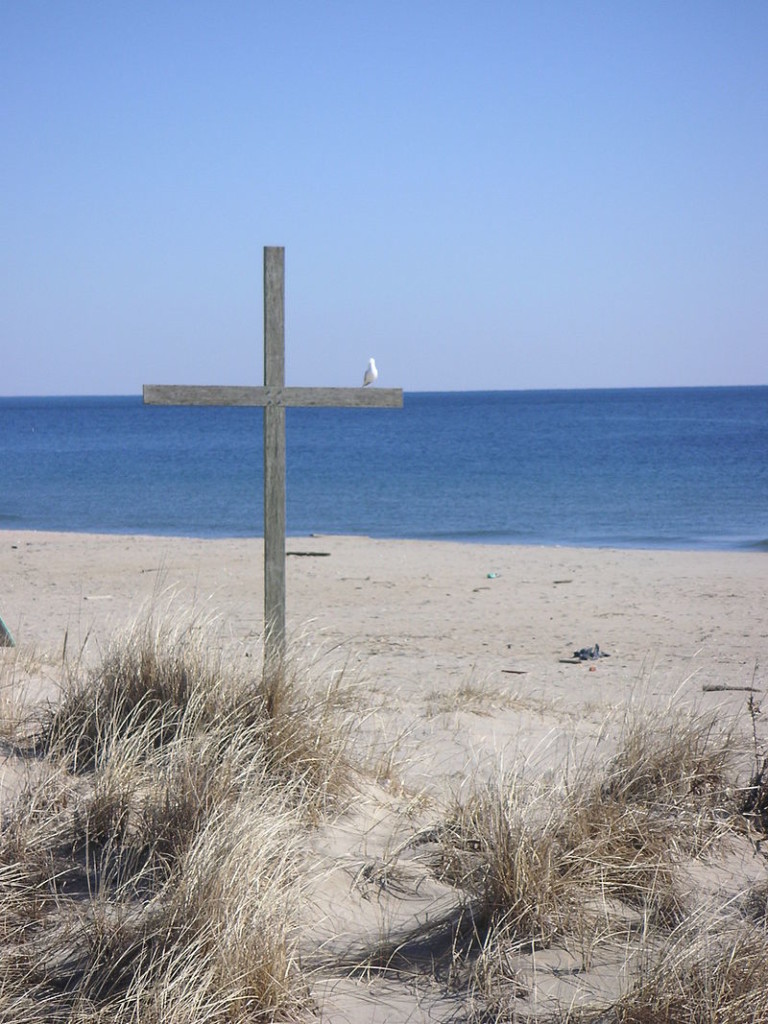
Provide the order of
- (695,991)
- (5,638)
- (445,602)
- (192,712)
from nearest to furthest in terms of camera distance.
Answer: (695,991)
(192,712)
(5,638)
(445,602)

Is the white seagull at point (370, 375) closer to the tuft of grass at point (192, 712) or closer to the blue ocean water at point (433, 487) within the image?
the tuft of grass at point (192, 712)

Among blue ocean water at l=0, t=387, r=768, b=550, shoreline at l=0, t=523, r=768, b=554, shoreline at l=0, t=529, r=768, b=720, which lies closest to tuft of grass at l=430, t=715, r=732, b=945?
shoreline at l=0, t=529, r=768, b=720

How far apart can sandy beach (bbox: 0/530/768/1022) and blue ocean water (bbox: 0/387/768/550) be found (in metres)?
4.26

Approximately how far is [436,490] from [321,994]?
98.9ft

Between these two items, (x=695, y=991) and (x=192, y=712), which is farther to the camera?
(x=192, y=712)

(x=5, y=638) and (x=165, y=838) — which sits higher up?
(x=5, y=638)

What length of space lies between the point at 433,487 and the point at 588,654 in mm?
24913

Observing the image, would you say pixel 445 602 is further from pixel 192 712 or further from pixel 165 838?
pixel 165 838

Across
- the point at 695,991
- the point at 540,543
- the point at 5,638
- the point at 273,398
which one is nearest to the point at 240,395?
the point at 273,398

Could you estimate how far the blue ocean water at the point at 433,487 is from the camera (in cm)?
2330

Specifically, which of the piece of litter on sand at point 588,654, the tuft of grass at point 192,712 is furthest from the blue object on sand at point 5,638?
the piece of litter on sand at point 588,654

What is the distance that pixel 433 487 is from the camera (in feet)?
112

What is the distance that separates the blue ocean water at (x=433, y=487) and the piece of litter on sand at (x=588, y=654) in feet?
36.7

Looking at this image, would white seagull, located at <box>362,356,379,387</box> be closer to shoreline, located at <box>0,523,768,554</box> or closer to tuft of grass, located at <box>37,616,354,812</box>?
tuft of grass, located at <box>37,616,354,812</box>
